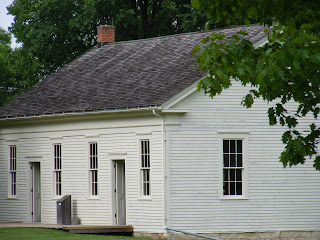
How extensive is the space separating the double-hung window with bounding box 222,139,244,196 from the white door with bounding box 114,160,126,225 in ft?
12.9

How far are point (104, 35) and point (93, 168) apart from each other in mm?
8647

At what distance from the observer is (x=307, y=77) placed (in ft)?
35.1

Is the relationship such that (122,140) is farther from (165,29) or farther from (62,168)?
(165,29)

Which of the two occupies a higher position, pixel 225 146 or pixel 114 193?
pixel 225 146

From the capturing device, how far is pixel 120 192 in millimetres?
26375

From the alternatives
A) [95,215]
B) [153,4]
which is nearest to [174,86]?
[95,215]

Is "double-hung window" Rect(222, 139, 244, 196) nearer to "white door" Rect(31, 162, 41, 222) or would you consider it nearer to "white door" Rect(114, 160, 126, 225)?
"white door" Rect(114, 160, 126, 225)

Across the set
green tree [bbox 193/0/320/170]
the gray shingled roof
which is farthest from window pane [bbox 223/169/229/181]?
green tree [bbox 193/0/320/170]

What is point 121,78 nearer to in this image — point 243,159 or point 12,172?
point 243,159

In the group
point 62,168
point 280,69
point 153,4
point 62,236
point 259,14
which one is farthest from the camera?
point 153,4

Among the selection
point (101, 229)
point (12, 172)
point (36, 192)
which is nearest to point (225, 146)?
point (101, 229)

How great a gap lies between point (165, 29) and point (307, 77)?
35600 millimetres

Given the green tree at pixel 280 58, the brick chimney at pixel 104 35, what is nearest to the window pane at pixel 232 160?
the brick chimney at pixel 104 35

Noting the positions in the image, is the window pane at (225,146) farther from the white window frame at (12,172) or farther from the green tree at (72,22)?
the green tree at (72,22)
